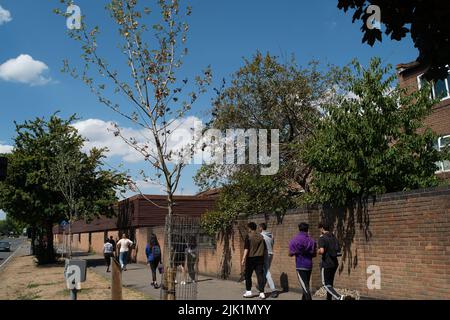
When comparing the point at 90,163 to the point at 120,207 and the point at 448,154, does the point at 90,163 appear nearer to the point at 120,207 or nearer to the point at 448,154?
the point at 120,207

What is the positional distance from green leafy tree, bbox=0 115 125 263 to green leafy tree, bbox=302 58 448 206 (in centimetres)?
1496

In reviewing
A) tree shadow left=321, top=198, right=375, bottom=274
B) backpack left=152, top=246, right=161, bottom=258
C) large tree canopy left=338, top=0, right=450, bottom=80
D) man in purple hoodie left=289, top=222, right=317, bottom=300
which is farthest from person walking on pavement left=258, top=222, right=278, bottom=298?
large tree canopy left=338, top=0, right=450, bottom=80

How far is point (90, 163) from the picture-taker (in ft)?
82.2

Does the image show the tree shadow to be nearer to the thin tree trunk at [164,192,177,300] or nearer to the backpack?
the thin tree trunk at [164,192,177,300]

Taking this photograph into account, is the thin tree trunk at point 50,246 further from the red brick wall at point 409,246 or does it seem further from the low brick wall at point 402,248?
the red brick wall at point 409,246

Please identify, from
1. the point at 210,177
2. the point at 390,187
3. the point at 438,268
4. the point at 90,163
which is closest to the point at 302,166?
the point at 210,177

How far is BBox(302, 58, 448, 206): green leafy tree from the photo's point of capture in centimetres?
1018

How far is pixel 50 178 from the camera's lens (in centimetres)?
2372

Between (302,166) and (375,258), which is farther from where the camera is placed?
(302,166)

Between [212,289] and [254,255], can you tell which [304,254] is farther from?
[212,289]

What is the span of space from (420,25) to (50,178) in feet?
70.7

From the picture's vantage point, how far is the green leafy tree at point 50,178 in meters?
23.8

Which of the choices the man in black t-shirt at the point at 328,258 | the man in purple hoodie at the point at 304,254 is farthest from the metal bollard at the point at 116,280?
the man in black t-shirt at the point at 328,258

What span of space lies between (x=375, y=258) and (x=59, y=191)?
61.8ft
